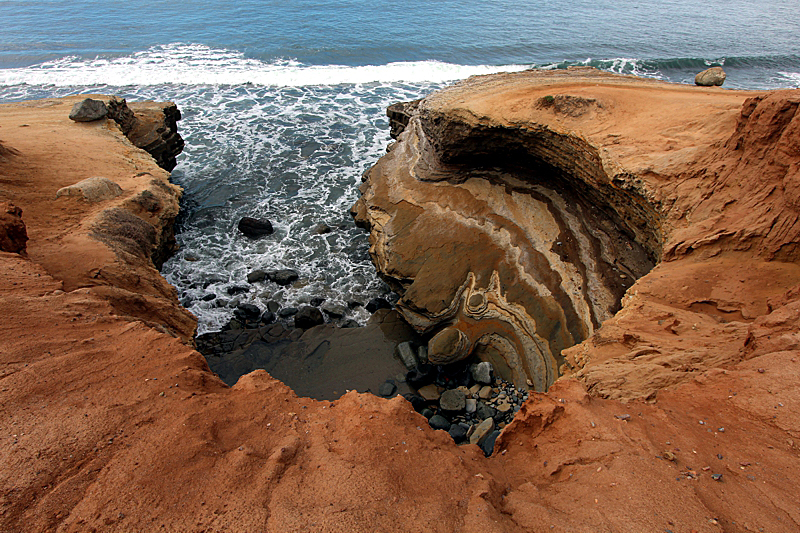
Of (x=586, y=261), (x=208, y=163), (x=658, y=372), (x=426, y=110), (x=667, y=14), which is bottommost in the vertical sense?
(x=208, y=163)

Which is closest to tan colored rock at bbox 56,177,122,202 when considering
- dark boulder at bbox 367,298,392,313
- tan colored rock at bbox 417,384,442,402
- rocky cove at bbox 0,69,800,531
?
rocky cove at bbox 0,69,800,531

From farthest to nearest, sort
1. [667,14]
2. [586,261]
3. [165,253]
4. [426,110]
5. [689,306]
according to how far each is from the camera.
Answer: [667,14], [426,110], [165,253], [586,261], [689,306]

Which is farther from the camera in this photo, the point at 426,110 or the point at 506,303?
the point at 426,110

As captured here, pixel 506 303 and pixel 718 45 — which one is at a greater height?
pixel 718 45

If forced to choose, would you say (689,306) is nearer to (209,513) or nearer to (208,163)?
(209,513)

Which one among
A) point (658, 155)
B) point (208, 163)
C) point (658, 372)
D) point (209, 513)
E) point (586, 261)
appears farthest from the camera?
point (208, 163)

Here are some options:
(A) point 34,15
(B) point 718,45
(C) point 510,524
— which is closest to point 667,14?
(B) point 718,45

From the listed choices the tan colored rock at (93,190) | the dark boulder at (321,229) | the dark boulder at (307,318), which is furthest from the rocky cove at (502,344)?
the dark boulder at (321,229)
